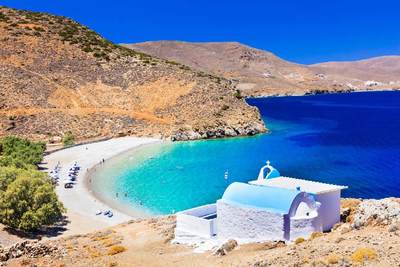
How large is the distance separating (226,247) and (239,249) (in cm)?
59

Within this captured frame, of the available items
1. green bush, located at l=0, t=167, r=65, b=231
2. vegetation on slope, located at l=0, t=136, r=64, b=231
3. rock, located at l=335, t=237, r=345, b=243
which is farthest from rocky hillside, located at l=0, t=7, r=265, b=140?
rock, located at l=335, t=237, r=345, b=243

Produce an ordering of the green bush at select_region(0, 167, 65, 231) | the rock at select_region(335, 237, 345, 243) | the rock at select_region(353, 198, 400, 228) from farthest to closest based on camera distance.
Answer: the green bush at select_region(0, 167, 65, 231)
the rock at select_region(353, 198, 400, 228)
the rock at select_region(335, 237, 345, 243)

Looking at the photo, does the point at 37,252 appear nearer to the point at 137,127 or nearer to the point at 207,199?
the point at 207,199

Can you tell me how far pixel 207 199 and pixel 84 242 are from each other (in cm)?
1875

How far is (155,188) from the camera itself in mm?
51625

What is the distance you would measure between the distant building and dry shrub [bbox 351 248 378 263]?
5.64 metres

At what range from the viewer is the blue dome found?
75.8 feet

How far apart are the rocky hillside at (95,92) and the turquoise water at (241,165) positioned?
998 centimetres

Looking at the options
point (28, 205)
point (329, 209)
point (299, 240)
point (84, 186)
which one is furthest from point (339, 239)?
point (84, 186)

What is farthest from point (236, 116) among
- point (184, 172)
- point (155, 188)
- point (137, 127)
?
point (155, 188)

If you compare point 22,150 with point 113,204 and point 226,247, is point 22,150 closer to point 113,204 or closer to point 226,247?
point 113,204

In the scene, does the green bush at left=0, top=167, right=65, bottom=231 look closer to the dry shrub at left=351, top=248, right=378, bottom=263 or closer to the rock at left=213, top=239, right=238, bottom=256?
the rock at left=213, top=239, right=238, bottom=256

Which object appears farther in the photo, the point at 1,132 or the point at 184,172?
the point at 1,132

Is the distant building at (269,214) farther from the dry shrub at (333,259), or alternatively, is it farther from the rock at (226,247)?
the dry shrub at (333,259)
